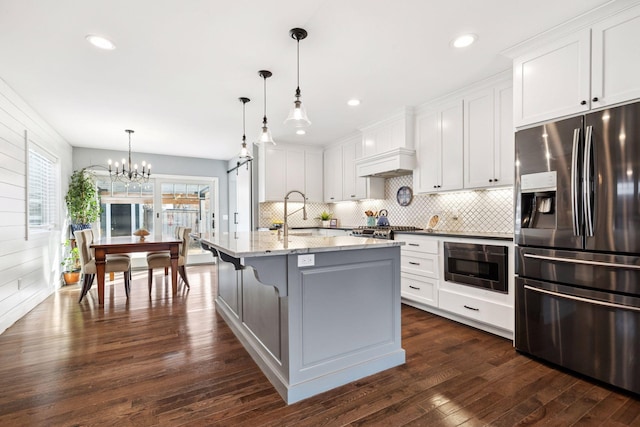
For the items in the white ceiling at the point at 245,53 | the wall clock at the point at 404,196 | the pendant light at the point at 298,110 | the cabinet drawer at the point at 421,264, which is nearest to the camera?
the white ceiling at the point at 245,53

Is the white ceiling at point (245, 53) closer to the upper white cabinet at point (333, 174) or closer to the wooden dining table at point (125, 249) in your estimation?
the upper white cabinet at point (333, 174)

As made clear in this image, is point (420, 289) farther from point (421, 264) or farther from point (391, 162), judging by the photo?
point (391, 162)

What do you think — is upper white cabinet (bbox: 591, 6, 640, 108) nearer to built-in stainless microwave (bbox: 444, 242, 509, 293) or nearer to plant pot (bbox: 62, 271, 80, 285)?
built-in stainless microwave (bbox: 444, 242, 509, 293)

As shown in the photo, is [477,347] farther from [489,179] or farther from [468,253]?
[489,179]

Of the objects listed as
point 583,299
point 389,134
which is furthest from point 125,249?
point 583,299

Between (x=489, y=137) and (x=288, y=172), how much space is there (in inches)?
133

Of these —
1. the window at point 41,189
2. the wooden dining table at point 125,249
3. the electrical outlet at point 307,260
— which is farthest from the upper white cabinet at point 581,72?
the window at point 41,189

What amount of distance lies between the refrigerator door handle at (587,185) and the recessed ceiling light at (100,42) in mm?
3538

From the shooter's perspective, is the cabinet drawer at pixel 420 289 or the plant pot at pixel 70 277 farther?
the plant pot at pixel 70 277

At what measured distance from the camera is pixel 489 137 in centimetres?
321

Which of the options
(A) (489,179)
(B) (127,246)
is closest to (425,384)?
(A) (489,179)

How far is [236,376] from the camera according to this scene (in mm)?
2199

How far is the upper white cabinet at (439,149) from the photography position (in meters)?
3.52

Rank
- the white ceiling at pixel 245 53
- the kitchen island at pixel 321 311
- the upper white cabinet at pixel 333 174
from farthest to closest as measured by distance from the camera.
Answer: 1. the upper white cabinet at pixel 333 174
2. the white ceiling at pixel 245 53
3. the kitchen island at pixel 321 311
